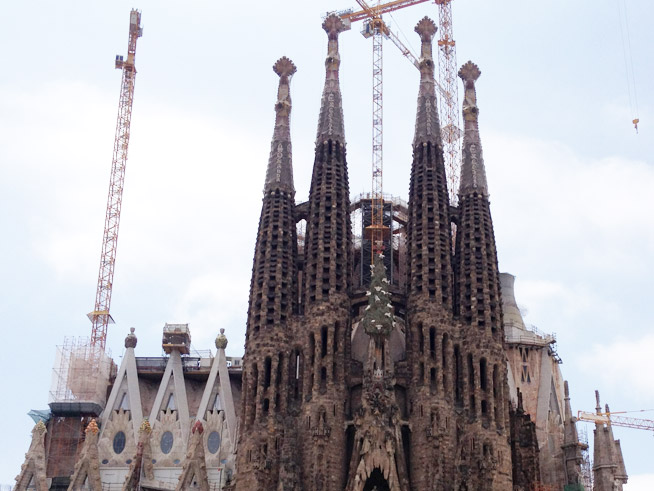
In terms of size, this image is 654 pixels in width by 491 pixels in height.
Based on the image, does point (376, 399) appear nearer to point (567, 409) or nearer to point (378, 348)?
point (378, 348)

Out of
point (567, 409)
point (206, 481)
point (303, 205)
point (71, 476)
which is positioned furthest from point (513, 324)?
point (71, 476)

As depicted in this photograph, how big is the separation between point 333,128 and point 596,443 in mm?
30722

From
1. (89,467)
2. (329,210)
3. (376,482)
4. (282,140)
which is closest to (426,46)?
(282,140)

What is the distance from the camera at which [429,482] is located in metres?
62.8

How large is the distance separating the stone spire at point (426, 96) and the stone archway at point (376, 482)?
78.2 feet

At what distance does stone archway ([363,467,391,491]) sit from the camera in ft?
206

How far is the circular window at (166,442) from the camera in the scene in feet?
257

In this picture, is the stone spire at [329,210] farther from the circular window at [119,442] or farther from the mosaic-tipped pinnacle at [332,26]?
the circular window at [119,442]

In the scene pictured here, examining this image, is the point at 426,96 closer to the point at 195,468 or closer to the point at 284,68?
the point at 284,68

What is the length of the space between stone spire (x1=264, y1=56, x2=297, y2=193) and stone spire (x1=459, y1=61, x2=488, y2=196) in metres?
12.1

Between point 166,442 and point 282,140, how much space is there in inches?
938

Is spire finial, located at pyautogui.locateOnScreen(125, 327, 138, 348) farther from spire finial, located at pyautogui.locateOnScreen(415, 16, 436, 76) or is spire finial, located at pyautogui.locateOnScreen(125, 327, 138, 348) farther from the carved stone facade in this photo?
spire finial, located at pyautogui.locateOnScreen(415, 16, 436, 76)

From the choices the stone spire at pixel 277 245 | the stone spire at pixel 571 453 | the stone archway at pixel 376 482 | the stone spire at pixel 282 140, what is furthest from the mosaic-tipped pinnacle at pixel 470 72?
the stone archway at pixel 376 482

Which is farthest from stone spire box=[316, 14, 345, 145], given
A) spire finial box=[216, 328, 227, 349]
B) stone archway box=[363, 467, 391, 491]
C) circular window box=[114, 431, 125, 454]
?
circular window box=[114, 431, 125, 454]
